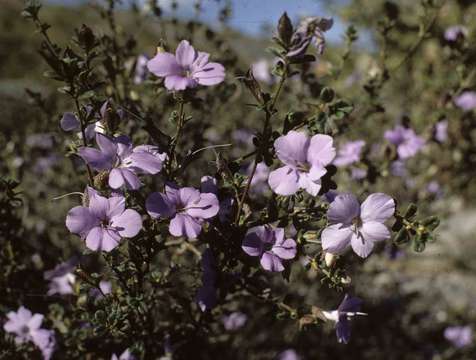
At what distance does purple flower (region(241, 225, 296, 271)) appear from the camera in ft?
3.84

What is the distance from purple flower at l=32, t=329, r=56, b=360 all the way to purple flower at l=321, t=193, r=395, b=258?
3.21 ft

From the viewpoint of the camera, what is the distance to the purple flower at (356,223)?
3.67 ft

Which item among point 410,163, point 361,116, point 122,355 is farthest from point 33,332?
point 410,163

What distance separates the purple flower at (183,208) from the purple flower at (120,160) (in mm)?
61

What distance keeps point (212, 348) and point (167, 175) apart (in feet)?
4.50

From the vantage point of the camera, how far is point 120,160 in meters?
1.14

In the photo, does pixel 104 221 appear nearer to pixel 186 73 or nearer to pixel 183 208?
pixel 183 208

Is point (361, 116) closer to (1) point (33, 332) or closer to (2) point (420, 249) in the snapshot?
(2) point (420, 249)

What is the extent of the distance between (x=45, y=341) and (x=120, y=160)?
77cm

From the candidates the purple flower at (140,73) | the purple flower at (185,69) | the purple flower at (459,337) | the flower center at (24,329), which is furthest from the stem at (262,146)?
the purple flower at (459,337)

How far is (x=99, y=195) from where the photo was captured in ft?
3.69

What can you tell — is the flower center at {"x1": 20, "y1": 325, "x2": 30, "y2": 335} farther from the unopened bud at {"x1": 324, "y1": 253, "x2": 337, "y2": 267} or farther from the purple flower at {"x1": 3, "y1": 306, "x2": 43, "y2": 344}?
the unopened bud at {"x1": 324, "y1": 253, "x2": 337, "y2": 267}

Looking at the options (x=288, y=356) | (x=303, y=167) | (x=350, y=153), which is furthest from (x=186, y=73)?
(x=288, y=356)

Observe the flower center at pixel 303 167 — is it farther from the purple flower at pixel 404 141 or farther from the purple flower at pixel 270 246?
the purple flower at pixel 404 141
